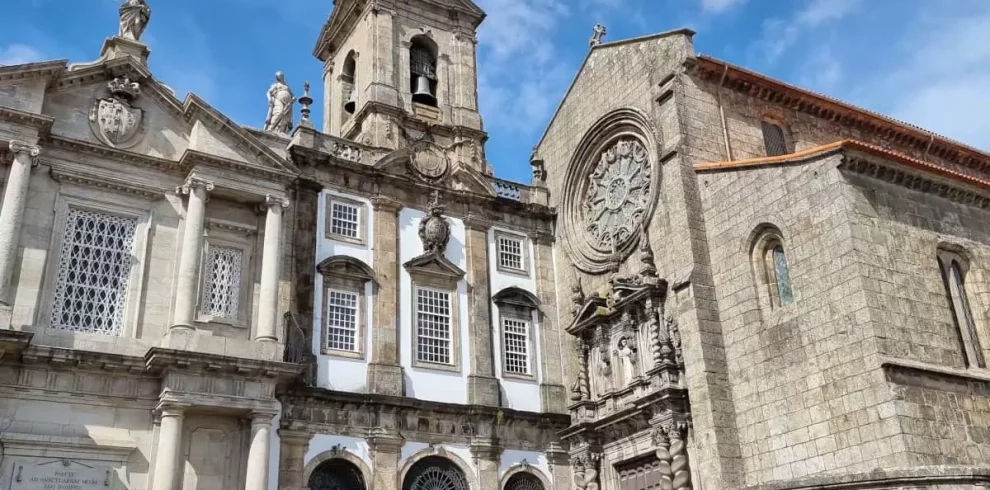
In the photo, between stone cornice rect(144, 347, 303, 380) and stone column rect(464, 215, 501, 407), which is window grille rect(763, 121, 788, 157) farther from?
stone cornice rect(144, 347, 303, 380)

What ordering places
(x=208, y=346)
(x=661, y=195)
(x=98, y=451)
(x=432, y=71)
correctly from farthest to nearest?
1. (x=432, y=71)
2. (x=661, y=195)
3. (x=208, y=346)
4. (x=98, y=451)

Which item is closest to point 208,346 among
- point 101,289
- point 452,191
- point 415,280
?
point 101,289

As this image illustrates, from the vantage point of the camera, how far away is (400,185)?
A: 68.5ft

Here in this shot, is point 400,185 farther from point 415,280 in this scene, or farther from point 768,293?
point 768,293

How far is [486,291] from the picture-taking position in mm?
21109

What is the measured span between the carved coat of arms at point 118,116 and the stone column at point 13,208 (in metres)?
1.40

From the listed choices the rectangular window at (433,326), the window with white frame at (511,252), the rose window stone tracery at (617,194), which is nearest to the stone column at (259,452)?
the rectangular window at (433,326)

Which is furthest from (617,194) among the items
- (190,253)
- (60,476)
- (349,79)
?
(60,476)

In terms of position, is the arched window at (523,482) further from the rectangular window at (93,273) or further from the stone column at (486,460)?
the rectangular window at (93,273)

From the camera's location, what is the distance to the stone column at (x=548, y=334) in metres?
20.8

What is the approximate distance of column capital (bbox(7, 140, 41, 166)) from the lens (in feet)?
52.9

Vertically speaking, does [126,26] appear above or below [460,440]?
above

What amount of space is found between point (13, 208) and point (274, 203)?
15.6ft

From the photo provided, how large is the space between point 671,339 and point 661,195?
319cm
